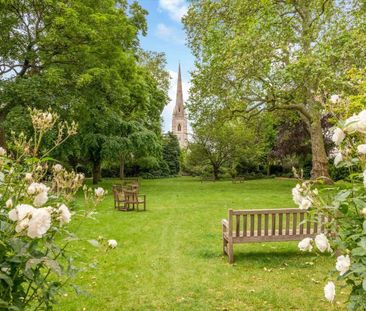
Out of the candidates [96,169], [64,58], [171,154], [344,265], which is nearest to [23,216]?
[344,265]

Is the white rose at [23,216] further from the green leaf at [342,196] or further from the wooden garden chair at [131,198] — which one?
the wooden garden chair at [131,198]

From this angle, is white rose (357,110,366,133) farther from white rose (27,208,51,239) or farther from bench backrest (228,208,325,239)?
bench backrest (228,208,325,239)

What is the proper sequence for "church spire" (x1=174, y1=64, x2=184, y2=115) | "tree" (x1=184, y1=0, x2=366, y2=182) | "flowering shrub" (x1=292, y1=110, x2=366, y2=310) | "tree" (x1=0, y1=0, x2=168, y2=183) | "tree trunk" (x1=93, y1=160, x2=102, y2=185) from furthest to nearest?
"church spire" (x1=174, y1=64, x2=184, y2=115) < "tree trunk" (x1=93, y1=160, x2=102, y2=185) < "tree" (x1=0, y1=0, x2=168, y2=183) < "tree" (x1=184, y1=0, x2=366, y2=182) < "flowering shrub" (x1=292, y1=110, x2=366, y2=310)

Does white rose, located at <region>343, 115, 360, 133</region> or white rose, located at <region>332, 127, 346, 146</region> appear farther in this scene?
white rose, located at <region>332, 127, 346, 146</region>

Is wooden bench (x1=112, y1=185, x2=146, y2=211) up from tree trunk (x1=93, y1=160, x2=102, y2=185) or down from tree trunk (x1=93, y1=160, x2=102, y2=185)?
down

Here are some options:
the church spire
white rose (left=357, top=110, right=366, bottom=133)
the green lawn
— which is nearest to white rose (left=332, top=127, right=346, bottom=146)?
white rose (left=357, top=110, right=366, bottom=133)

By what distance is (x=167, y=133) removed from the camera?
4344 cm

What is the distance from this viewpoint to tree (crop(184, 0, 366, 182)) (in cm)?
1317

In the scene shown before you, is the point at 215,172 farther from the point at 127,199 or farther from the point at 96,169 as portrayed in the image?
the point at 127,199

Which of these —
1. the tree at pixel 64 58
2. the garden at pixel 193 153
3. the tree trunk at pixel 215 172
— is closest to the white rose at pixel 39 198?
the garden at pixel 193 153

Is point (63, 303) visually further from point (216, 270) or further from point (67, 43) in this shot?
point (67, 43)

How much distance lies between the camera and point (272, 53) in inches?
594

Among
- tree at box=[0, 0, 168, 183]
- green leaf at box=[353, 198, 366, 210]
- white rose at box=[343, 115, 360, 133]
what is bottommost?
green leaf at box=[353, 198, 366, 210]

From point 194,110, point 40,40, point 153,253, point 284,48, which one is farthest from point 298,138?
point 153,253
